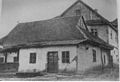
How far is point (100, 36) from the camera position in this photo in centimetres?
312

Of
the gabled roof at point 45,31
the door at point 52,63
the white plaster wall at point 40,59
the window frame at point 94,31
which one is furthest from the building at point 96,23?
the door at point 52,63

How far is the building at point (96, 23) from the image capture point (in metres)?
2.99

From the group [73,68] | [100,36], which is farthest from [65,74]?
[100,36]

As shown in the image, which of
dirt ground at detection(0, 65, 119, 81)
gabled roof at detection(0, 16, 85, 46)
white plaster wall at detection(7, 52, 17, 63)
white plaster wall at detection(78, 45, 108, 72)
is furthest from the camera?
white plaster wall at detection(7, 52, 17, 63)

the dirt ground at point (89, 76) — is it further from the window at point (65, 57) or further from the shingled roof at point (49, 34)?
the shingled roof at point (49, 34)

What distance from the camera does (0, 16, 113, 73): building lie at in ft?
10.1

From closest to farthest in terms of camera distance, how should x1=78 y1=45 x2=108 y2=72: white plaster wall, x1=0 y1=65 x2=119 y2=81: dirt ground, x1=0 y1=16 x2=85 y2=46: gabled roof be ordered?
x1=0 y1=65 x2=119 y2=81: dirt ground, x1=78 y1=45 x2=108 y2=72: white plaster wall, x1=0 y1=16 x2=85 y2=46: gabled roof

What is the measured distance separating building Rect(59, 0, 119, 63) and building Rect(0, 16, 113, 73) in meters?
0.06

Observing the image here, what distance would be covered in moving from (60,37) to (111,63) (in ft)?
2.36

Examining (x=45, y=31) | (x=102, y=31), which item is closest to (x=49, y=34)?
(x=45, y=31)

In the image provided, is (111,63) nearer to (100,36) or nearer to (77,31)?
(100,36)

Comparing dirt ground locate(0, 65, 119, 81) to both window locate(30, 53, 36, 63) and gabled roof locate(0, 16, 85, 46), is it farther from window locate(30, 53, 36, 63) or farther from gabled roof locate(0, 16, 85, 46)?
gabled roof locate(0, 16, 85, 46)

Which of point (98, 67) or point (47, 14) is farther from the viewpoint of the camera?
point (47, 14)

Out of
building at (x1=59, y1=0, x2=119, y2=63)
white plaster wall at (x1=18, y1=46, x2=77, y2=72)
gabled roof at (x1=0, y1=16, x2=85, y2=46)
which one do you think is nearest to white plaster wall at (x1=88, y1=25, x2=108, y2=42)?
building at (x1=59, y1=0, x2=119, y2=63)
